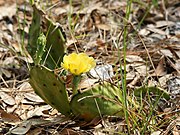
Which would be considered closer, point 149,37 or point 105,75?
point 105,75

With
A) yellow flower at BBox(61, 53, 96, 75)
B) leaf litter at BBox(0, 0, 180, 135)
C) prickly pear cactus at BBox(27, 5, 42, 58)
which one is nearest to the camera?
yellow flower at BBox(61, 53, 96, 75)

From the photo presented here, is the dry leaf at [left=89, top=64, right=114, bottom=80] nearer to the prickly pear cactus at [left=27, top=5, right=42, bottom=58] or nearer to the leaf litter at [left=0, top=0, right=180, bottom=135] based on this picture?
the leaf litter at [left=0, top=0, right=180, bottom=135]

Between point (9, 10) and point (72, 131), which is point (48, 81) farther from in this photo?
point (9, 10)

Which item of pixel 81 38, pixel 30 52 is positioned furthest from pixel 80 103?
pixel 81 38

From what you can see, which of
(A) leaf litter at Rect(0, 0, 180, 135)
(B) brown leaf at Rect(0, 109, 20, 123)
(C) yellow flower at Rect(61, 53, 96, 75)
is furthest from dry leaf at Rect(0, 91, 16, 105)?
(C) yellow flower at Rect(61, 53, 96, 75)

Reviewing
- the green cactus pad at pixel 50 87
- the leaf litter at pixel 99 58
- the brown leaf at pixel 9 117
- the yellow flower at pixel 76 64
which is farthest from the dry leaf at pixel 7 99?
the yellow flower at pixel 76 64

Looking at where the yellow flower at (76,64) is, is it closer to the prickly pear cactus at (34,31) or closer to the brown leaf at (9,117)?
the brown leaf at (9,117)

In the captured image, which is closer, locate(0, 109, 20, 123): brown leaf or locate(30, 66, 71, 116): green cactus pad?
locate(30, 66, 71, 116): green cactus pad
